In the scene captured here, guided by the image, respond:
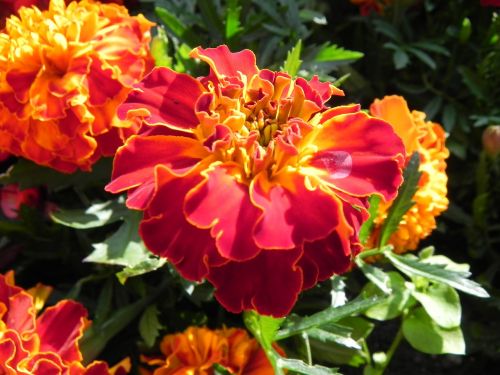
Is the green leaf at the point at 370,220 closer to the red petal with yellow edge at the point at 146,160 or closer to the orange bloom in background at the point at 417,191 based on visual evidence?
the orange bloom in background at the point at 417,191

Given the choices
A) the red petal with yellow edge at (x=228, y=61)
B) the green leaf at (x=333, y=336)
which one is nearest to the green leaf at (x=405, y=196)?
the green leaf at (x=333, y=336)

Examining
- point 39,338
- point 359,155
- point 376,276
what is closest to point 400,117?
point 376,276

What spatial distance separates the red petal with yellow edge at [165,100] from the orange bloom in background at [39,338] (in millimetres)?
311

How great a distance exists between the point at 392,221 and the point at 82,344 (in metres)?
0.45

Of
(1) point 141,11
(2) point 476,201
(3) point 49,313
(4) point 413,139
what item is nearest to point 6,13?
(1) point 141,11

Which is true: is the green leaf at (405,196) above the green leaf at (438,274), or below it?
above

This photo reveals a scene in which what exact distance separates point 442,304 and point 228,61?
1.44 feet

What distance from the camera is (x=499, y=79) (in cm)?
A: 130

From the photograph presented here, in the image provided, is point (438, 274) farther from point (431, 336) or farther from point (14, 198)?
point (14, 198)

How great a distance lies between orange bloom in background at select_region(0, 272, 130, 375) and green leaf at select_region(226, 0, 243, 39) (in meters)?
0.45

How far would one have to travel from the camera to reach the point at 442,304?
103cm

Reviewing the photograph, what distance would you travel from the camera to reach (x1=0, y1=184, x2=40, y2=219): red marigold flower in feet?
4.44

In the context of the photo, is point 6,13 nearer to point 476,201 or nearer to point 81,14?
point 81,14

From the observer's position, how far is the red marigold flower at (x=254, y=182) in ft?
2.32
